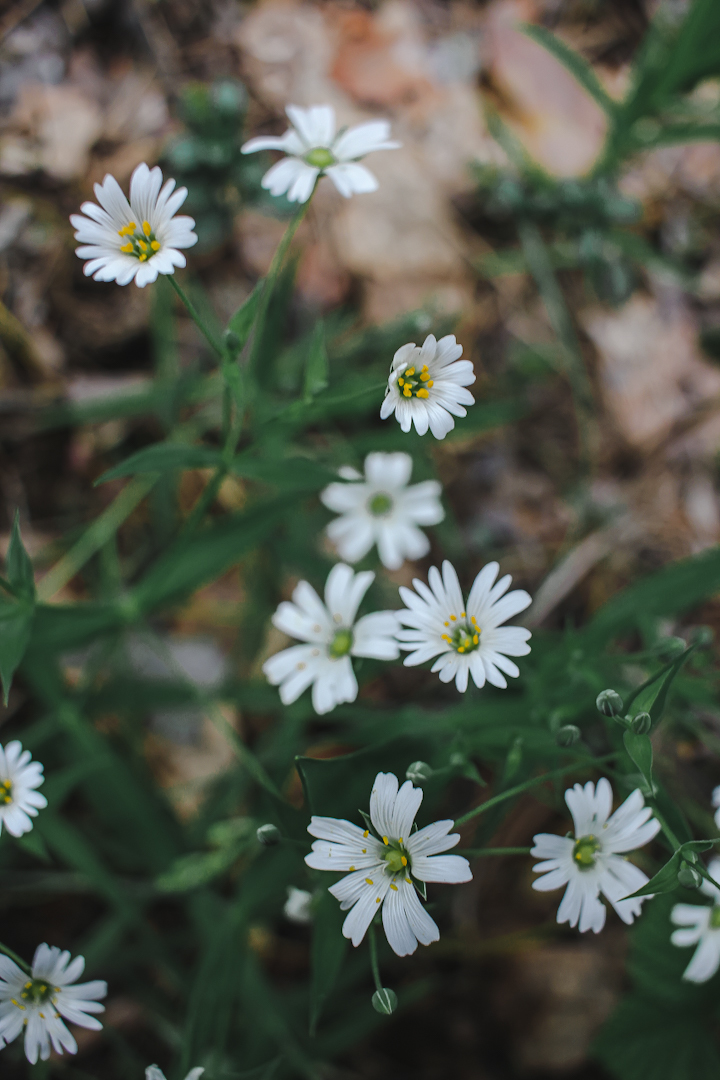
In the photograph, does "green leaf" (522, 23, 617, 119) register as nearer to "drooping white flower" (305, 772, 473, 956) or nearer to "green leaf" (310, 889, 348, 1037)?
"drooping white flower" (305, 772, 473, 956)

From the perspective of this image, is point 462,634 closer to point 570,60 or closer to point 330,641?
point 330,641

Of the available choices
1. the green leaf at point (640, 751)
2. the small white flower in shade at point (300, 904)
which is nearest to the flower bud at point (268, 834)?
the small white flower in shade at point (300, 904)

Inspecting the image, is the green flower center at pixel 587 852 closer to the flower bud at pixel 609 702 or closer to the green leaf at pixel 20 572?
the flower bud at pixel 609 702

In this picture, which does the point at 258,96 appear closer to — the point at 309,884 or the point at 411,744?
the point at 411,744

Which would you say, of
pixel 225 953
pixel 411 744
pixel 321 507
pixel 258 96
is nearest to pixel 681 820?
pixel 411 744

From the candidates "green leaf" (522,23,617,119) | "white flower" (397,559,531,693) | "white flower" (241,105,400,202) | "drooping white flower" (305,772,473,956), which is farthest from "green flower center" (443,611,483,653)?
"green leaf" (522,23,617,119)
